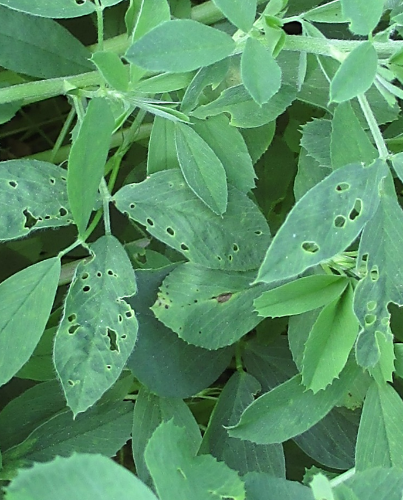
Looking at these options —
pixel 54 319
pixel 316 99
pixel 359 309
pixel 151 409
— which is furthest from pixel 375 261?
pixel 54 319

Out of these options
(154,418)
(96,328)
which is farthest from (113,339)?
(154,418)

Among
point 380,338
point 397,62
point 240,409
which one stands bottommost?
point 240,409

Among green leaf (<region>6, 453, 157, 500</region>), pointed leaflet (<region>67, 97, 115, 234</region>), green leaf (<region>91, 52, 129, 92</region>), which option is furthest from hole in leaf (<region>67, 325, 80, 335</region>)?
green leaf (<region>91, 52, 129, 92</region>)

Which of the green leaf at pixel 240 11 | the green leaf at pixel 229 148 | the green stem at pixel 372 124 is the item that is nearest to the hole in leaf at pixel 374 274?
the green stem at pixel 372 124

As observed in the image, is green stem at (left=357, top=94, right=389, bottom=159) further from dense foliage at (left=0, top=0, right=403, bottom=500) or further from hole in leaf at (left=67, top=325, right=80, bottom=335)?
hole in leaf at (left=67, top=325, right=80, bottom=335)

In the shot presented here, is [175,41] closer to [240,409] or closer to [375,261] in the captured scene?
[375,261]

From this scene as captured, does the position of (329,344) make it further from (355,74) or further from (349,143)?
(355,74)

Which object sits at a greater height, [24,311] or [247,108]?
[247,108]
